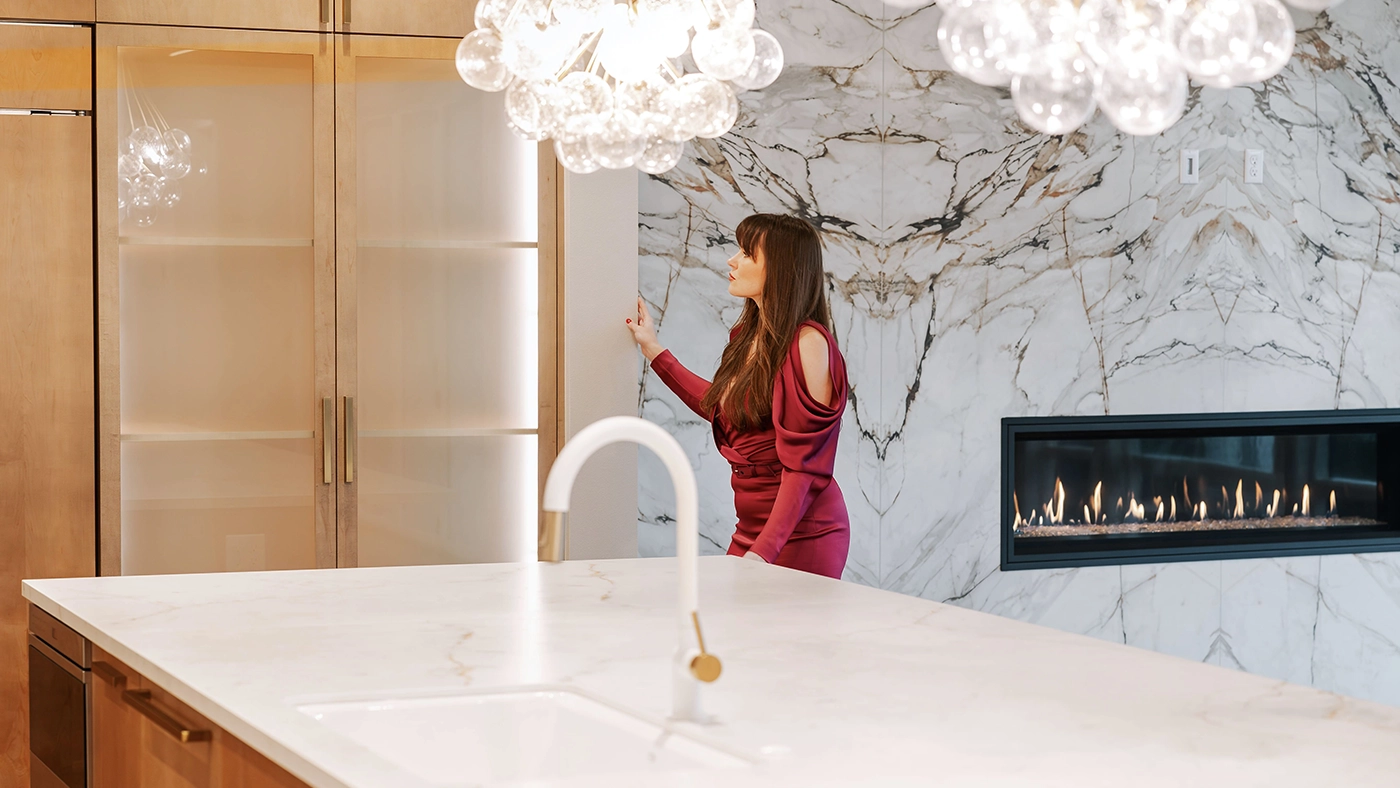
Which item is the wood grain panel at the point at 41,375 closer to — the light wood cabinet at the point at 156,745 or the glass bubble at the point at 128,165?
the glass bubble at the point at 128,165

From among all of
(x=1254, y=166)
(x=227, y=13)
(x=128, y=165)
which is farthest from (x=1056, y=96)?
(x=1254, y=166)

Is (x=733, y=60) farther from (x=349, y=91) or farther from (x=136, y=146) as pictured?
(x=136, y=146)

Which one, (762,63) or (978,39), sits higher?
(762,63)

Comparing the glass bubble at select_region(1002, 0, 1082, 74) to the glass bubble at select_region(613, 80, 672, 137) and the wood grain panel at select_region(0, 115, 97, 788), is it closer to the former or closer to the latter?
the glass bubble at select_region(613, 80, 672, 137)

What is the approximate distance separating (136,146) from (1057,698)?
2.74m

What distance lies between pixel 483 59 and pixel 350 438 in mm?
1428

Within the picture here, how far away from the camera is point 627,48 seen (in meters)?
2.25

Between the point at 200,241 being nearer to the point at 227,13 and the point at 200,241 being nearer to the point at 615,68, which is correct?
the point at 227,13

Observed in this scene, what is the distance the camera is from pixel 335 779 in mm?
1149

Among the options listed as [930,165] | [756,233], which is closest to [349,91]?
[756,233]

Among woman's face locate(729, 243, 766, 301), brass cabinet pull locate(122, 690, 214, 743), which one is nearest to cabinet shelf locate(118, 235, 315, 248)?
woman's face locate(729, 243, 766, 301)

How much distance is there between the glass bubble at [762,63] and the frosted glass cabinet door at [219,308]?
1430 mm

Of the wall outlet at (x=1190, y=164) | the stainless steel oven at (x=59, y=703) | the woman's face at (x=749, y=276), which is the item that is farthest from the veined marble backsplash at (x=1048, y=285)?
the stainless steel oven at (x=59, y=703)

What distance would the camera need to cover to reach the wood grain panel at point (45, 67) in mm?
3217
